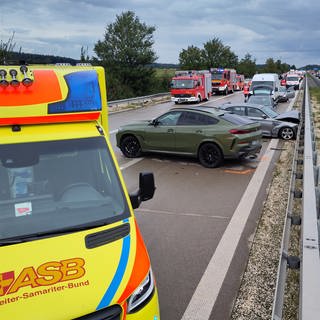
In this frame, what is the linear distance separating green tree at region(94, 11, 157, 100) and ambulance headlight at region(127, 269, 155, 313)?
157 ft

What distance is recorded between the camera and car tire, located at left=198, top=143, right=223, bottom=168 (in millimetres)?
11117

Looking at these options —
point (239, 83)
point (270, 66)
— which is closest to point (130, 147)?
point (239, 83)

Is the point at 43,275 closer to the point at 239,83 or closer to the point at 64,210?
the point at 64,210

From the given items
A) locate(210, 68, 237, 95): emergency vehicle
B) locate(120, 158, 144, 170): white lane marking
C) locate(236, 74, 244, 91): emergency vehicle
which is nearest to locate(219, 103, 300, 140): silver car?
locate(120, 158, 144, 170): white lane marking

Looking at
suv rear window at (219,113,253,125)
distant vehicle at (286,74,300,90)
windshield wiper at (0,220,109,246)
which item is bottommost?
windshield wiper at (0,220,109,246)

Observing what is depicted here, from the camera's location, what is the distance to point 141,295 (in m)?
3.11

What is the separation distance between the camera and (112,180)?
3.97m

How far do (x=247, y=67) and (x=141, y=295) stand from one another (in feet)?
367

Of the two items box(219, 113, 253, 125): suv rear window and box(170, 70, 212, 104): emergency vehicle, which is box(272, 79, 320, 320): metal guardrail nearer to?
box(219, 113, 253, 125): suv rear window

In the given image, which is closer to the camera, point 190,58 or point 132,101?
point 132,101

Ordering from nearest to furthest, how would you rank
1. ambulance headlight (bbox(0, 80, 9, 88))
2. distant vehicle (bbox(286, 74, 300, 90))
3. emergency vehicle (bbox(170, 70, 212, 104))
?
ambulance headlight (bbox(0, 80, 9, 88)) → emergency vehicle (bbox(170, 70, 212, 104)) → distant vehicle (bbox(286, 74, 300, 90))

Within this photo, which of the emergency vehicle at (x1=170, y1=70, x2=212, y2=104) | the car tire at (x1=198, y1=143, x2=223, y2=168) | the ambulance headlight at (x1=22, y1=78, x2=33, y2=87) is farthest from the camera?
the emergency vehicle at (x1=170, y1=70, x2=212, y2=104)

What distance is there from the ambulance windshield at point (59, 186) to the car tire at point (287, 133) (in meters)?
12.9

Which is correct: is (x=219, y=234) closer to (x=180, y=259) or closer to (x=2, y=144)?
(x=180, y=259)
